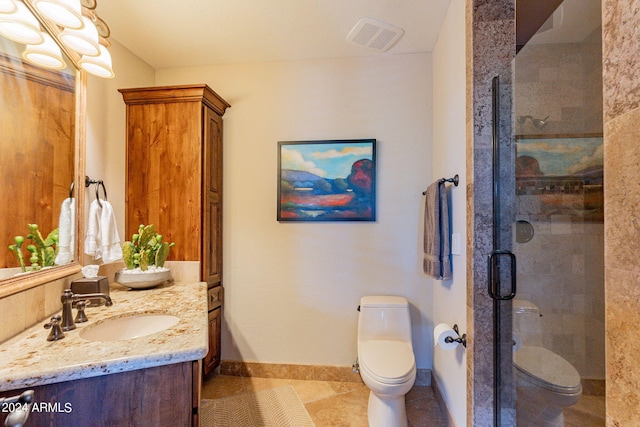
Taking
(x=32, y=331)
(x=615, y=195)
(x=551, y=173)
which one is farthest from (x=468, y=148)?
(x=32, y=331)

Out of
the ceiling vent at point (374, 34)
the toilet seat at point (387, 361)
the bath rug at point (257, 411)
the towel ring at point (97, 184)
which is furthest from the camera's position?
the ceiling vent at point (374, 34)

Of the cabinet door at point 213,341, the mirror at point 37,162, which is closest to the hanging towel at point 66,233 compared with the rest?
the mirror at point 37,162

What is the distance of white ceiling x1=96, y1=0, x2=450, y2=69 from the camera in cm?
176

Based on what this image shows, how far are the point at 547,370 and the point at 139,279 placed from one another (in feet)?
7.23

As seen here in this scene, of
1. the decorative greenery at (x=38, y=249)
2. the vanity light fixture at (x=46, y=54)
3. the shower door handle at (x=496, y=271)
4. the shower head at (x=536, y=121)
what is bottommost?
the shower door handle at (x=496, y=271)

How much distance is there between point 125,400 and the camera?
0.88 meters

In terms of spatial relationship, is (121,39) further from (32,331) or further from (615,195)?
(615,195)

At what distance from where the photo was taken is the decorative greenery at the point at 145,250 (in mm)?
1846

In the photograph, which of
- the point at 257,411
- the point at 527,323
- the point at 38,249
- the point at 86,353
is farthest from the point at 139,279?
the point at 527,323

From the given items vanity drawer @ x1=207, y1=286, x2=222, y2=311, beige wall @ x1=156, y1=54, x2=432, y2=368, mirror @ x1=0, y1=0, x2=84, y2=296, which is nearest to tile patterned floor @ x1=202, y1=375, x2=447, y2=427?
beige wall @ x1=156, y1=54, x2=432, y2=368

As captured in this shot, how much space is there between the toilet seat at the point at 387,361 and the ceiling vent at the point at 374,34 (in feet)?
7.30

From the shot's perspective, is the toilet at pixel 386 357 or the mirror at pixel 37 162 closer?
the mirror at pixel 37 162

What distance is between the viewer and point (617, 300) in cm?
60

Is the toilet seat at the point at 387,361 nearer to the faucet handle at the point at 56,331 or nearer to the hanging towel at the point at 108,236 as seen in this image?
the faucet handle at the point at 56,331
